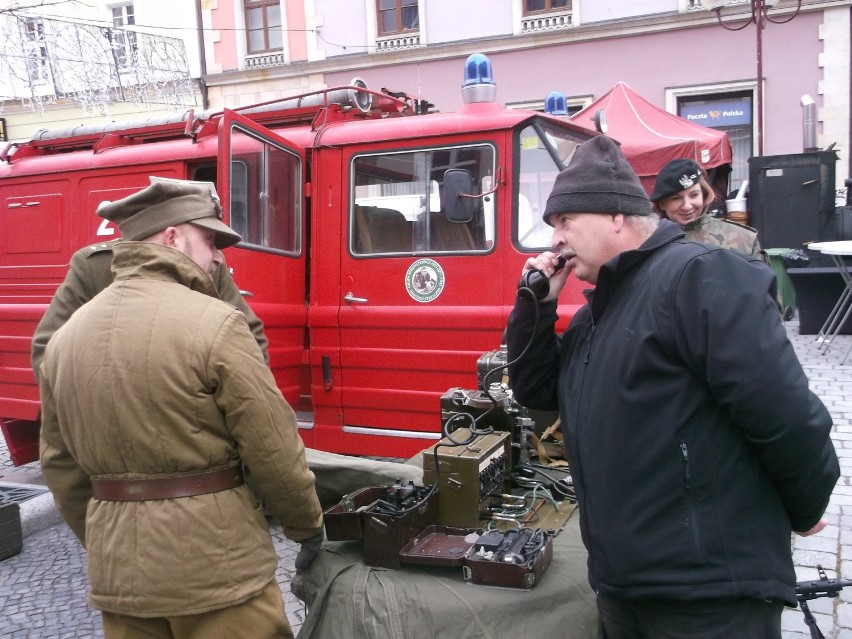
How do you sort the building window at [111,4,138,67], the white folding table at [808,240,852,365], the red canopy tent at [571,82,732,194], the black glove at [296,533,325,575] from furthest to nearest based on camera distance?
the building window at [111,4,138,67] < the red canopy tent at [571,82,732,194] < the white folding table at [808,240,852,365] < the black glove at [296,533,325,575]

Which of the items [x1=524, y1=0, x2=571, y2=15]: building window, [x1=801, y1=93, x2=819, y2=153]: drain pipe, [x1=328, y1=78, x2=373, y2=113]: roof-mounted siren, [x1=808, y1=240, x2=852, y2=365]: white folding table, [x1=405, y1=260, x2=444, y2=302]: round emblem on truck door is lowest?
[x1=808, y1=240, x2=852, y2=365]: white folding table

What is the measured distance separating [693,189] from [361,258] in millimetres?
2128

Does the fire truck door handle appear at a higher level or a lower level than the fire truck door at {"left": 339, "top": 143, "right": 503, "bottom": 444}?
lower

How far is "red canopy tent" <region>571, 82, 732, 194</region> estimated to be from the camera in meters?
9.71

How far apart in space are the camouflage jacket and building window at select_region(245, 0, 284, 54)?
1655 cm

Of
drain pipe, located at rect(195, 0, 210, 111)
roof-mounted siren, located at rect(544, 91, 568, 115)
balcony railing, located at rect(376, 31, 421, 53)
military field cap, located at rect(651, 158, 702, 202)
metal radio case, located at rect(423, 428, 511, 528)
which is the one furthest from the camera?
drain pipe, located at rect(195, 0, 210, 111)

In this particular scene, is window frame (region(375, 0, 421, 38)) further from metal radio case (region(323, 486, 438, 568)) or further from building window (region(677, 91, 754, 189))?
metal radio case (region(323, 486, 438, 568))

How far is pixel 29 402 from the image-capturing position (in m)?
5.75

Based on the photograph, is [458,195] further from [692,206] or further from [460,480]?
[460,480]

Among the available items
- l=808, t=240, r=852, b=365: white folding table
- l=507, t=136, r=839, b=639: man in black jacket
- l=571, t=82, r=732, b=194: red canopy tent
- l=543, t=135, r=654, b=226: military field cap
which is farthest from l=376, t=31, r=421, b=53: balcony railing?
l=507, t=136, r=839, b=639: man in black jacket

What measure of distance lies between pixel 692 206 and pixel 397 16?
15.0m

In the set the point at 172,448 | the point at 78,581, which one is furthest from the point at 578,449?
the point at 78,581

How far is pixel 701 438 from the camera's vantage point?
173 centimetres

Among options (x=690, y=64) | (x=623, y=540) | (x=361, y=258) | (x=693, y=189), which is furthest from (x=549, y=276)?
(x=690, y=64)
